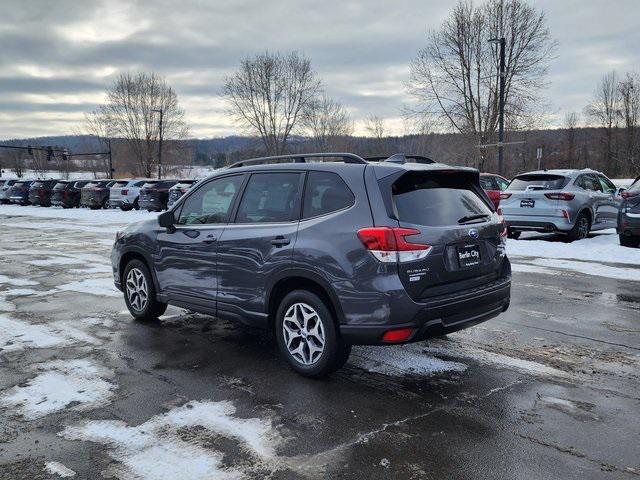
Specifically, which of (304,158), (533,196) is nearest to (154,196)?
(533,196)

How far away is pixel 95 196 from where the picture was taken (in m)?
32.4

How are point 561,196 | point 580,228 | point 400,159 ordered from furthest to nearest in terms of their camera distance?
point 580,228, point 561,196, point 400,159

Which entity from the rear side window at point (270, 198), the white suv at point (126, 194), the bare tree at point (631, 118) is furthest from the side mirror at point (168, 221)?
the bare tree at point (631, 118)

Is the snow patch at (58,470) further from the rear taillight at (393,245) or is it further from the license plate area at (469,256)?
the license plate area at (469,256)

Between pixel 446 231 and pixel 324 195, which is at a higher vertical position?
pixel 324 195

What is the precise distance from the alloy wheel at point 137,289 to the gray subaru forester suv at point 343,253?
100 centimetres

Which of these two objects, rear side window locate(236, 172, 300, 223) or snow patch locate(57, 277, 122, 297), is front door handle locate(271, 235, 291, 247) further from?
snow patch locate(57, 277, 122, 297)

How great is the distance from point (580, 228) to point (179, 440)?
12.2 m

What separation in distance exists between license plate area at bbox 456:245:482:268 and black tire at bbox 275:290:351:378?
1110mm

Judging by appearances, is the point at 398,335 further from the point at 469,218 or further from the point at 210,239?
the point at 210,239

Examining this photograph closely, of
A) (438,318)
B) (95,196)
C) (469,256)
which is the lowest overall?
(438,318)

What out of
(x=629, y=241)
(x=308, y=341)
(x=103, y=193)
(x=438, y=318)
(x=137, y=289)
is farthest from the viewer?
(x=103, y=193)

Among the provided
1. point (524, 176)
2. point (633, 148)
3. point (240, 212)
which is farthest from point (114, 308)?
point (633, 148)

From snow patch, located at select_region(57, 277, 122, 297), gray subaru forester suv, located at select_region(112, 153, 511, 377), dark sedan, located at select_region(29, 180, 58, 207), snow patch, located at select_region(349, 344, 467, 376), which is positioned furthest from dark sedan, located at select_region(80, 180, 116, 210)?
snow patch, located at select_region(349, 344, 467, 376)
